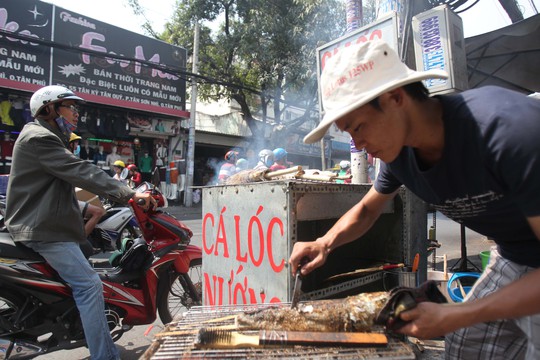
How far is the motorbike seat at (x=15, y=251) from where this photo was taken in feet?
8.05

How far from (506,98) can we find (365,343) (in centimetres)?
97

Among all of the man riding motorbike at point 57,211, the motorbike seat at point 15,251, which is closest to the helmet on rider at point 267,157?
the man riding motorbike at point 57,211

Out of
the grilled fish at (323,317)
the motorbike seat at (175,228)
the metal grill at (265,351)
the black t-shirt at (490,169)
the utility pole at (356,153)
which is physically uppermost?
the utility pole at (356,153)

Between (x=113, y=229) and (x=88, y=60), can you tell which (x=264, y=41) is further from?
(x=113, y=229)

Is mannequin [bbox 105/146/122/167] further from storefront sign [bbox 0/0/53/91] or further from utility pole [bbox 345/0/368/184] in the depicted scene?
utility pole [bbox 345/0/368/184]

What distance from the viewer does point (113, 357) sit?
94.7 inches

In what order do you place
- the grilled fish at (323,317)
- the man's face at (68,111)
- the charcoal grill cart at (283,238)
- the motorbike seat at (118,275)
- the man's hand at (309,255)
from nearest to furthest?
the grilled fish at (323,317)
the man's hand at (309,255)
the charcoal grill cart at (283,238)
the man's face at (68,111)
the motorbike seat at (118,275)

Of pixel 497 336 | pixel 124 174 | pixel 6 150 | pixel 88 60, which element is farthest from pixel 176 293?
pixel 88 60

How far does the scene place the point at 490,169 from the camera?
46.7 inches

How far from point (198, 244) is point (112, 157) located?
691 centimetres

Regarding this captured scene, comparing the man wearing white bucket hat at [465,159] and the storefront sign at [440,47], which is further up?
the storefront sign at [440,47]

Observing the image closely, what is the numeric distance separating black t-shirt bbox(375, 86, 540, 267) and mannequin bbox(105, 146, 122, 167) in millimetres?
11861

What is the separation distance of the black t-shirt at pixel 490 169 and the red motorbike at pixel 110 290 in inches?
84.3

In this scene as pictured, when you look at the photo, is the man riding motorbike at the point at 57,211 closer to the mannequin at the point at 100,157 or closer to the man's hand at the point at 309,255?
the man's hand at the point at 309,255
